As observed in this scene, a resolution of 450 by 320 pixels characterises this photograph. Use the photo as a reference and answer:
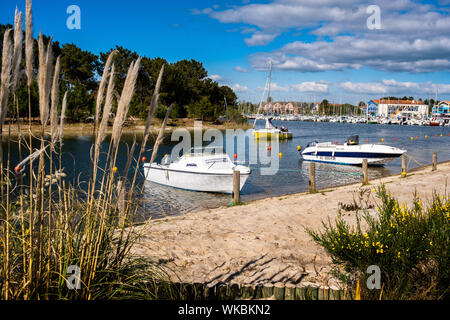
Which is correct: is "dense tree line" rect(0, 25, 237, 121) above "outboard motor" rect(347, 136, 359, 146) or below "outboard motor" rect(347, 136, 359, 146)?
above

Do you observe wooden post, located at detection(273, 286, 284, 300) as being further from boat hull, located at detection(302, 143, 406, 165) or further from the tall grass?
boat hull, located at detection(302, 143, 406, 165)

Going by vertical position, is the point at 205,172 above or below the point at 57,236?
below

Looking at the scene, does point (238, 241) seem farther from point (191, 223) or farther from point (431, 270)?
point (431, 270)

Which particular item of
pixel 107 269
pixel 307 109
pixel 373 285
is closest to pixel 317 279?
pixel 373 285

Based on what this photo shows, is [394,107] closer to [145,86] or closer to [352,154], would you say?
[145,86]

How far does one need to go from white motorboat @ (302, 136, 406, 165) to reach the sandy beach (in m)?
14.4

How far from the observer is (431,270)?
3879mm

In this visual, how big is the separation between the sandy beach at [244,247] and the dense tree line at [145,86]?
83.8 ft

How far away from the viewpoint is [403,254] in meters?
3.86

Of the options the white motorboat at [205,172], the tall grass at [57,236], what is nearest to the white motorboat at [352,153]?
the white motorboat at [205,172]

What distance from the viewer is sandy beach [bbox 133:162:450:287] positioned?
4.49 m

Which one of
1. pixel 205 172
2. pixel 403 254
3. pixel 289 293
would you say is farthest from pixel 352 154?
pixel 289 293

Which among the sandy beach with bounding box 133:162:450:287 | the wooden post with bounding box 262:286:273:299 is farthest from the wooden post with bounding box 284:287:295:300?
the sandy beach with bounding box 133:162:450:287

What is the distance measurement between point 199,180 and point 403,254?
39.0 ft
